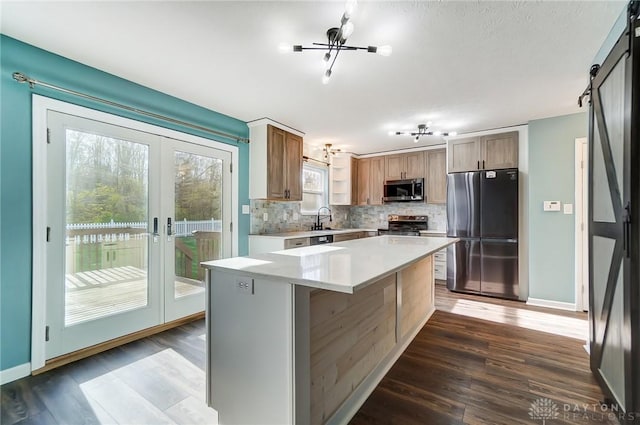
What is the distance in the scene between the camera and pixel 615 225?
1585mm

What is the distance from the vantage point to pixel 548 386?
1.88 meters

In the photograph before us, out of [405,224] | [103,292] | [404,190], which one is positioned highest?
[404,190]

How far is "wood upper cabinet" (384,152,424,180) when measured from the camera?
201 inches

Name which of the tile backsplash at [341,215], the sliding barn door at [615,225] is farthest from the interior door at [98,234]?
the sliding barn door at [615,225]

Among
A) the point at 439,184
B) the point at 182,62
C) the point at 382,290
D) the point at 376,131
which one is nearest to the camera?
the point at 382,290

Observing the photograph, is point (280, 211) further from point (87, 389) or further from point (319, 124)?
point (87, 389)

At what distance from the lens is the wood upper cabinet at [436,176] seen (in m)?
4.83

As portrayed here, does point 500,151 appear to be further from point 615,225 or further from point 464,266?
point 615,225

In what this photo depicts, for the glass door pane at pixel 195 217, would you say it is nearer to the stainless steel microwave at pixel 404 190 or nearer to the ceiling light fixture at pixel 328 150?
the ceiling light fixture at pixel 328 150

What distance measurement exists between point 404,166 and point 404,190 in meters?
0.48

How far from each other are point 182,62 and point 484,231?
418cm

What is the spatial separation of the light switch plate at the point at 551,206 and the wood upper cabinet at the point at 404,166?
6.25ft

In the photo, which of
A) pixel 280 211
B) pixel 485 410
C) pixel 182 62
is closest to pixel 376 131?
pixel 280 211

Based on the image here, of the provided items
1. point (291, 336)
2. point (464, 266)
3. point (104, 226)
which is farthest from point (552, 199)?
point (104, 226)
